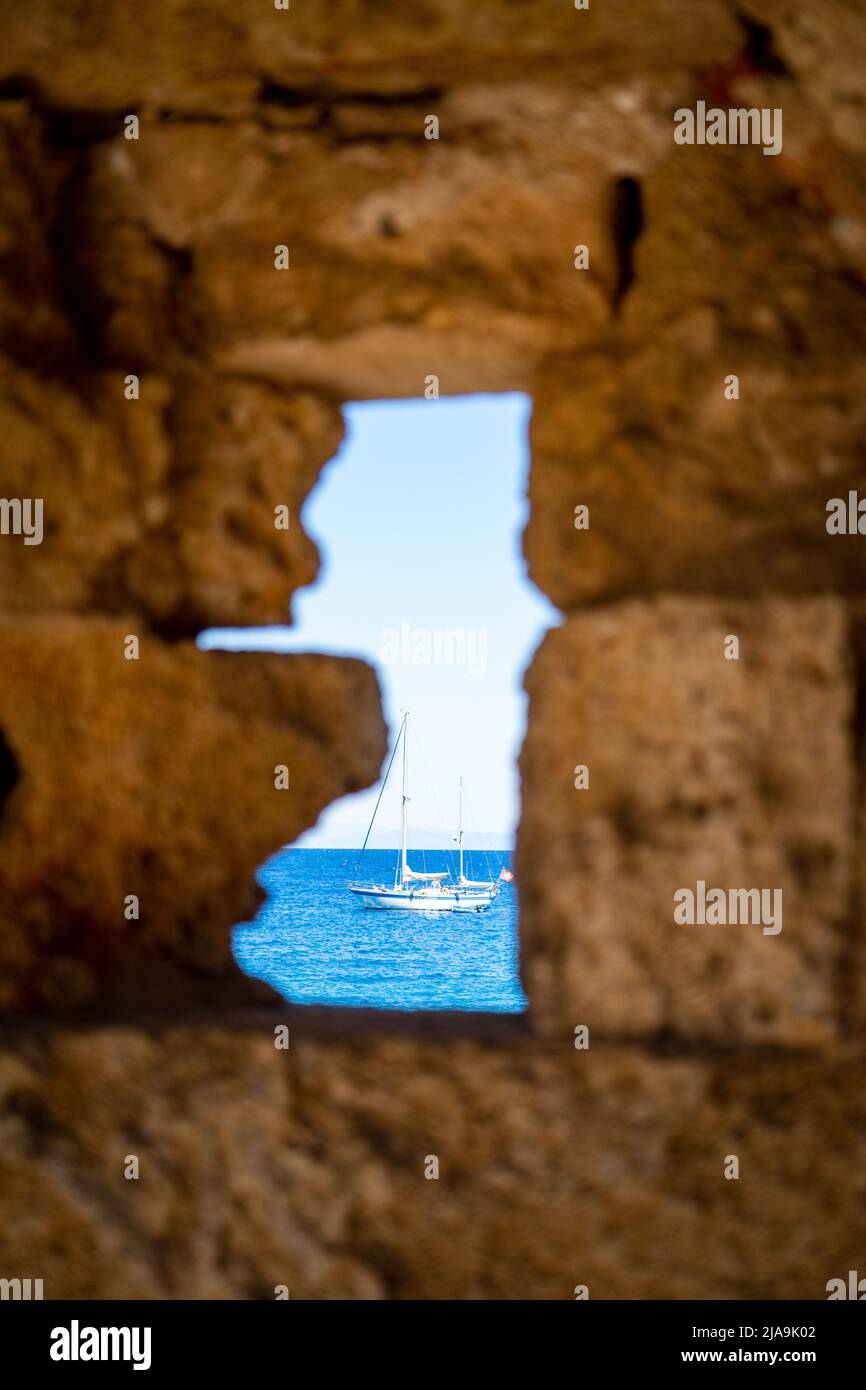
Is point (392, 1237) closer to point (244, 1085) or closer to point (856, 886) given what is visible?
point (244, 1085)

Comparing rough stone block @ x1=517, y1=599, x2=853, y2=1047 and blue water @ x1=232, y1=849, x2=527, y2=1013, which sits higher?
rough stone block @ x1=517, y1=599, x2=853, y2=1047

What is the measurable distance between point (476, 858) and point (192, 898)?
6838 centimetres

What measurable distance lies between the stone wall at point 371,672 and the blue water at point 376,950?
2683 centimetres

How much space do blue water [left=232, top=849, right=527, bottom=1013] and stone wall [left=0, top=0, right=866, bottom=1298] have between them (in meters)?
26.8

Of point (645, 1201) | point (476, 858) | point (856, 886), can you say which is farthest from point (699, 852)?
point (476, 858)

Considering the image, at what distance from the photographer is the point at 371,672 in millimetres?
2500

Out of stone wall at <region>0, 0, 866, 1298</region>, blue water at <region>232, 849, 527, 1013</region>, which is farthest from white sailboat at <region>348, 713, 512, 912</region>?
stone wall at <region>0, 0, 866, 1298</region>

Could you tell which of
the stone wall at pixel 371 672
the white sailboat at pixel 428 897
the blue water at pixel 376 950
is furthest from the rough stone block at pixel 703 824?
the white sailboat at pixel 428 897

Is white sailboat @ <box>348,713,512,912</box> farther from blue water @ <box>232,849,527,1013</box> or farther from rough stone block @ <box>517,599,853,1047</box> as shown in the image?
rough stone block @ <box>517,599,853,1047</box>

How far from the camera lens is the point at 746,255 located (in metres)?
2.26

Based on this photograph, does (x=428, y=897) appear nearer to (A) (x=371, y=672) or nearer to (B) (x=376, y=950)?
(B) (x=376, y=950)

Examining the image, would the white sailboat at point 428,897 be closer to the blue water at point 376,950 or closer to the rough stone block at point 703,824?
the blue water at point 376,950

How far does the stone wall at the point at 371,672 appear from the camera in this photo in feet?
6.59

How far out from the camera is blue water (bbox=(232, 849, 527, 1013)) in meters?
36.5
